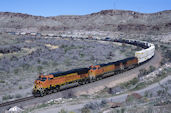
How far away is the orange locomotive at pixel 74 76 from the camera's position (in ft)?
73.8

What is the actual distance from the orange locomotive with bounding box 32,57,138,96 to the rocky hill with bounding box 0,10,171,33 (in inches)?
4054

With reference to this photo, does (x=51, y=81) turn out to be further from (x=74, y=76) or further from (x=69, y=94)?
(x=74, y=76)

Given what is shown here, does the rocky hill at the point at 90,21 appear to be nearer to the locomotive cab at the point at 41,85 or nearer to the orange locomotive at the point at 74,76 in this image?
the orange locomotive at the point at 74,76

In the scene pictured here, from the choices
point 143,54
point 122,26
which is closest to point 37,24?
point 122,26

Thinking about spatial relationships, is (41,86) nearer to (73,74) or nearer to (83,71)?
(73,74)

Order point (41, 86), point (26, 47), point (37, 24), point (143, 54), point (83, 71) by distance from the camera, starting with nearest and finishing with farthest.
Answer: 1. point (41, 86)
2. point (83, 71)
3. point (143, 54)
4. point (26, 47)
5. point (37, 24)

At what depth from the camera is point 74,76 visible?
2588 centimetres

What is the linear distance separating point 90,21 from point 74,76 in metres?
145

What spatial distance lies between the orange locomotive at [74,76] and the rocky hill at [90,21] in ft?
338

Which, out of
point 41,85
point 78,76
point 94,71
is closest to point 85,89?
point 78,76

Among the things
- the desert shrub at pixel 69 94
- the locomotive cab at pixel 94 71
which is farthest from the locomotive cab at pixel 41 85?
the locomotive cab at pixel 94 71

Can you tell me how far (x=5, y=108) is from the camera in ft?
64.0

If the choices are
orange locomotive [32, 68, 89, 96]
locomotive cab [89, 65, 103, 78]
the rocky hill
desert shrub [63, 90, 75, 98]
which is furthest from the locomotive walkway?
the rocky hill

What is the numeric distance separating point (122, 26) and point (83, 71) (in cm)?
12136
